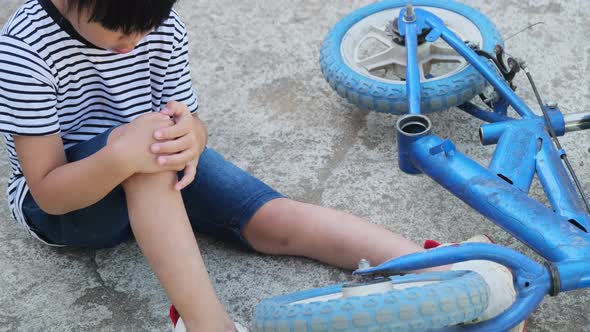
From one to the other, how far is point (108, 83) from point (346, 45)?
0.67 m

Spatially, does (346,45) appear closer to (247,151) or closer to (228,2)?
(247,151)

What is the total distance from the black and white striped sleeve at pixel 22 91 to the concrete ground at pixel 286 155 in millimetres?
367

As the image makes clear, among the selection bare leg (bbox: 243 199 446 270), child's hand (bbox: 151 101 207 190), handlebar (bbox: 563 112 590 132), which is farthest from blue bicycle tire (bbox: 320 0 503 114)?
child's hand (bbox: 151 101 207 190)

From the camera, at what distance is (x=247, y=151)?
1762mm

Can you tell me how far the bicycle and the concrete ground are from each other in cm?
10

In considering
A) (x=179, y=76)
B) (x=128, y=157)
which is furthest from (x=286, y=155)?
(x=128, y=157)

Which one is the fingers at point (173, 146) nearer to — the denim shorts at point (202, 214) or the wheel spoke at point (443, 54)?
the denim shorts at point (202, 214)

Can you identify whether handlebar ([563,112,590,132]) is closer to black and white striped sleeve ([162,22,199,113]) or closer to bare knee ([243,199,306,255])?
bare knee ([243,199,306,255])

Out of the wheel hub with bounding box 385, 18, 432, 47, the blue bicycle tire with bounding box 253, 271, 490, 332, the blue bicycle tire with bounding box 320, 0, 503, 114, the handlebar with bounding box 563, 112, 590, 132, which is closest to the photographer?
the blue bicycle tire with bounding box 253, 271, 490, 332

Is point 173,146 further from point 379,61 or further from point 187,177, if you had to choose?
point 379,61

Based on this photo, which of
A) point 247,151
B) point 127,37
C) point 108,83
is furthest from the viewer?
point 247,151

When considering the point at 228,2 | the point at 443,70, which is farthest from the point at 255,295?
the point at 228,2

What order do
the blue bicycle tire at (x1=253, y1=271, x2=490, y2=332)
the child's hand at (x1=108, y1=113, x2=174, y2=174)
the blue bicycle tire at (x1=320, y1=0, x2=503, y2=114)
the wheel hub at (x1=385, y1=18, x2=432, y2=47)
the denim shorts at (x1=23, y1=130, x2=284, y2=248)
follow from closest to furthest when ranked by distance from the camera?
the blue bicycle tire at (x1=253, y1=271, x2=490, y2=332) < the child's hand at (x1=108, y1=113, x2=174, y2=174) < the denim shorts at (x1=23, y1=130, x2=284, y2=248) < the blue bicycle tire at (x1=320, y1=0, x2=503, y2=114) < the wheel hub at (x1=385, y1=18, x2=432, y2=47)

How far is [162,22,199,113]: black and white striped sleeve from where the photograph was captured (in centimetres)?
139
